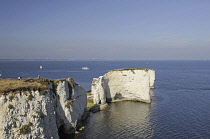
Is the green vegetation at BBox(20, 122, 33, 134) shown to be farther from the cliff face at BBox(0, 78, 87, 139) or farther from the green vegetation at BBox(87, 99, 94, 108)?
the green vegetation at BBox(87, 99, 94, 108)

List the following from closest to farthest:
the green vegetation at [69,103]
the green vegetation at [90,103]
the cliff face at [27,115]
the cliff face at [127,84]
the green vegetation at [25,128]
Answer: the cliff face at [27,115], the green vegetation at [25,128], the green vegetation at [69,103], the green vegetation at [90,103], the cliff face at [127,84]

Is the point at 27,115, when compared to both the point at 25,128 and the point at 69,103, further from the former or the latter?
the point at 69,103

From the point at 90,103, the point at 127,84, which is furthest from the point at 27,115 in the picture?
the point at 127,84

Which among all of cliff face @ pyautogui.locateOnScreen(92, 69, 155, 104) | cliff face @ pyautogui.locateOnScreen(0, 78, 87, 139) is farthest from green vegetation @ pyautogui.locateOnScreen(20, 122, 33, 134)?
cliff face @ pyautogui.locateOnScreen(92, 69, 155, 104)

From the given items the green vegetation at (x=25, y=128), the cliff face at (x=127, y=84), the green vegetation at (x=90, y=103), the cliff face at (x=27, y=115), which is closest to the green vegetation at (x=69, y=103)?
the cliff face at (x=27, y=115)

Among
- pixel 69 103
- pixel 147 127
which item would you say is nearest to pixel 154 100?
pixel 147 127

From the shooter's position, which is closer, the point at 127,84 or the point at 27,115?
the point at 27,115

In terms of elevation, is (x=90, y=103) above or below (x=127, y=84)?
below

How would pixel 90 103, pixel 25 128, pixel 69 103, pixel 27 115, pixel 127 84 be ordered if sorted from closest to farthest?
pixel 25 128 → pixel 27 115 → pixel 69 103 → pixel 90 103 → pixel 127 84

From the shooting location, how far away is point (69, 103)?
1351 inches

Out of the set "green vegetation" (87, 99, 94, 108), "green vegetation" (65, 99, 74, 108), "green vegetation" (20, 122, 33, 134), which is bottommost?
Result: "green vegetation" (87, 99, 94, 108)

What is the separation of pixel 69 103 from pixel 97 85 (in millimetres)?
22864

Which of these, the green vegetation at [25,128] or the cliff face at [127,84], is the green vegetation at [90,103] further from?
the green vegetation at [25,128]

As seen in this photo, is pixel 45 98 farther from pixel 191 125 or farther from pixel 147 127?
pixel 191 125
